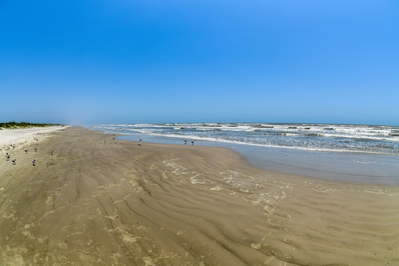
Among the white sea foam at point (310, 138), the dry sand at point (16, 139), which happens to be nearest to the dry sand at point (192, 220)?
the dry sand at point (16, 139)

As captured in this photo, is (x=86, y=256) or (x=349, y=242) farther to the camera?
(x=349, y=242)

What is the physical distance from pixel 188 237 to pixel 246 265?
110cm

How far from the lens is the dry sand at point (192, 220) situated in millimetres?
2850

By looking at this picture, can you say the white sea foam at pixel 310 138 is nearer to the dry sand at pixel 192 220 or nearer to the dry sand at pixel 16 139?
the dry sand at pixel 192 220

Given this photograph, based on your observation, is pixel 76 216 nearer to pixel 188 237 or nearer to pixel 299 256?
pixel 188 237

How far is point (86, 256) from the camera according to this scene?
275 cm

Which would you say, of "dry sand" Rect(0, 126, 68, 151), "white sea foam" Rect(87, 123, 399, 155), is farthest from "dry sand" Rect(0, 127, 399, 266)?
"white sea foam" Rect(87, 123, 399, 155)

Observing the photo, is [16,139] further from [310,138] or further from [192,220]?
[310,138]

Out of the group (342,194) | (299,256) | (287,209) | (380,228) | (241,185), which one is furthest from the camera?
(241,185)

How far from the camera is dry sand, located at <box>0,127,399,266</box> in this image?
285cm

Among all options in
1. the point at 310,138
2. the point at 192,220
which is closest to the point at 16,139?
the point at 192,220

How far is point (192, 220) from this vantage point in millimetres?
3834

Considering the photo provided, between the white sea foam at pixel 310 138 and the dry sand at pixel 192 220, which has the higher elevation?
the white sea foam at pixel 310 138

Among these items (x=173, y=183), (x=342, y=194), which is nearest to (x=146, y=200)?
(x=173, y=183)
